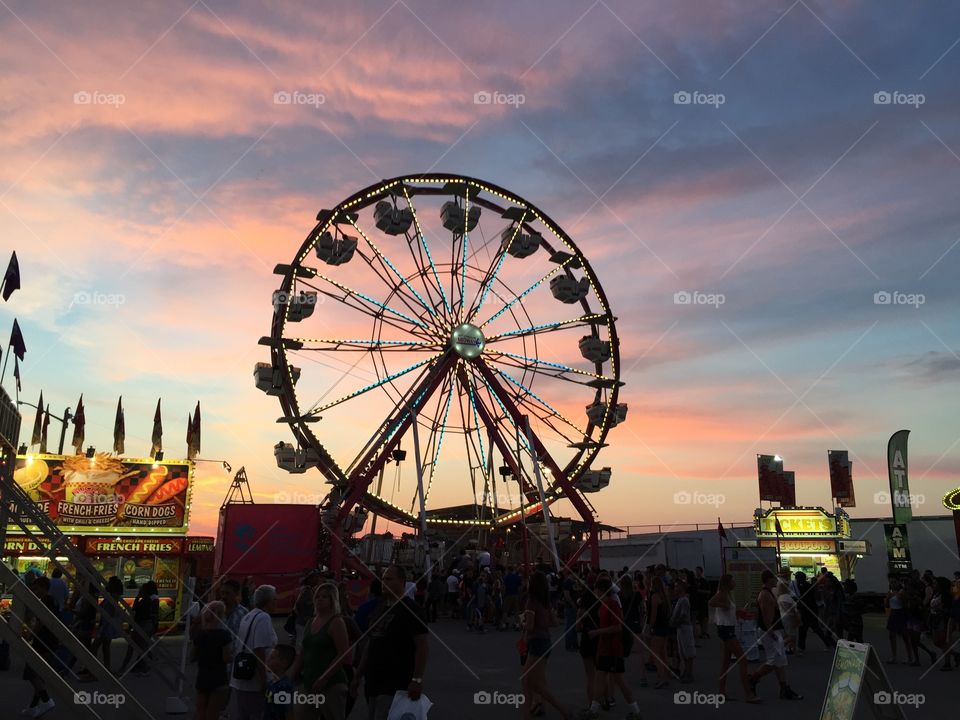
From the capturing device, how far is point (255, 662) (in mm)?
→ 5898

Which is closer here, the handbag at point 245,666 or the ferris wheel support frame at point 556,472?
the handbag at point 245,666

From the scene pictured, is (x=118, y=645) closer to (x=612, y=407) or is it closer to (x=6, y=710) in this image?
(x=6, y=710)

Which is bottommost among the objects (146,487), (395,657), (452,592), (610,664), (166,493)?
(452,592)

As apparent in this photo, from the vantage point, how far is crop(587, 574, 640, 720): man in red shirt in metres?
8.19

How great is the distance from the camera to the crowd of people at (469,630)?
561 cm

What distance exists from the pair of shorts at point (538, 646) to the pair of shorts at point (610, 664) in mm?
1023

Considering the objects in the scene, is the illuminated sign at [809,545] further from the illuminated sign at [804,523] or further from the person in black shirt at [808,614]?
the person in black shirt at [808,614]

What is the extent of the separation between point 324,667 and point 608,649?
3830 mm

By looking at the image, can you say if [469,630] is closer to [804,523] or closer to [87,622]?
[87,622]

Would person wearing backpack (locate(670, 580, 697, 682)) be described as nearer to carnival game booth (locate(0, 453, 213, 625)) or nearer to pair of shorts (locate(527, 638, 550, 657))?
pair of shorts (locate(527, 638, 550, 657))

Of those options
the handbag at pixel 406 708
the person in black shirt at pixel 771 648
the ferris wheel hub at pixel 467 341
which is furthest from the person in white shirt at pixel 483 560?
the handbag at pixel 406 708

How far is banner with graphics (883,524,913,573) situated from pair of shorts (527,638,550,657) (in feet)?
72.8

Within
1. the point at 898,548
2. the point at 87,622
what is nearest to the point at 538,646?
the point at 87,622

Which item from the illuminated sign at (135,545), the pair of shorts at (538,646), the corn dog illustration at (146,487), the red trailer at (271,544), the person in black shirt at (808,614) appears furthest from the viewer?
the corn dog illustration at (146,487)
